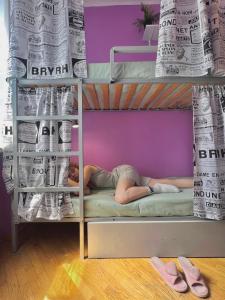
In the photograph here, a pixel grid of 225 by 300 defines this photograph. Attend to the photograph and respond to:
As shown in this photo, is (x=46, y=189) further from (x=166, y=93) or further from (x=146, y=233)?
(x=166, y=93)

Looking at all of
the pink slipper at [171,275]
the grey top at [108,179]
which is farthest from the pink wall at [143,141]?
the pink slipper at [171,275]

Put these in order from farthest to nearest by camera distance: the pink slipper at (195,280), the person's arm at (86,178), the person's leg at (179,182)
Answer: the person's leg at (179,182) < the person's arm at (86,178) < the pink slipper at (195,280)

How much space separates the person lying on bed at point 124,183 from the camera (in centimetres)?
175

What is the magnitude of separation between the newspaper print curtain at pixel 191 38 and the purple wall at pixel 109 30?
1016 millimetres

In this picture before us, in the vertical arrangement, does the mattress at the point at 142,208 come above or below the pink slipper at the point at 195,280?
above

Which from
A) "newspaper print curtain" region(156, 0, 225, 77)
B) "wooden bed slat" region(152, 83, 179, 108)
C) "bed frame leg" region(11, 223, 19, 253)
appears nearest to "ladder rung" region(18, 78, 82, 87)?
"newspaper print curtain" region(156, 0, 225, 77)

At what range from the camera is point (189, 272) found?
4.74ft

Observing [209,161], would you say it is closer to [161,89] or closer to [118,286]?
[161,89]

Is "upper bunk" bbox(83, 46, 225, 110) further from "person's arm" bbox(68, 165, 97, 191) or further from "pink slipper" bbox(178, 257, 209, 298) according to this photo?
"pink slipper" bbox(178, 257, 209, 298)

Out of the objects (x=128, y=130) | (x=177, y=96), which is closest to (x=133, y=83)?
(x=177, y=96)

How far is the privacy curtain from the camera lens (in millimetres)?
1656

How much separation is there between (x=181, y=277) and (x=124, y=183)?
2.57ft

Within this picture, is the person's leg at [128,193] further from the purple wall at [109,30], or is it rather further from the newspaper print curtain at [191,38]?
the purple wall at [109,30]

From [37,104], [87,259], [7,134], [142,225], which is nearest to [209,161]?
[142,225]
